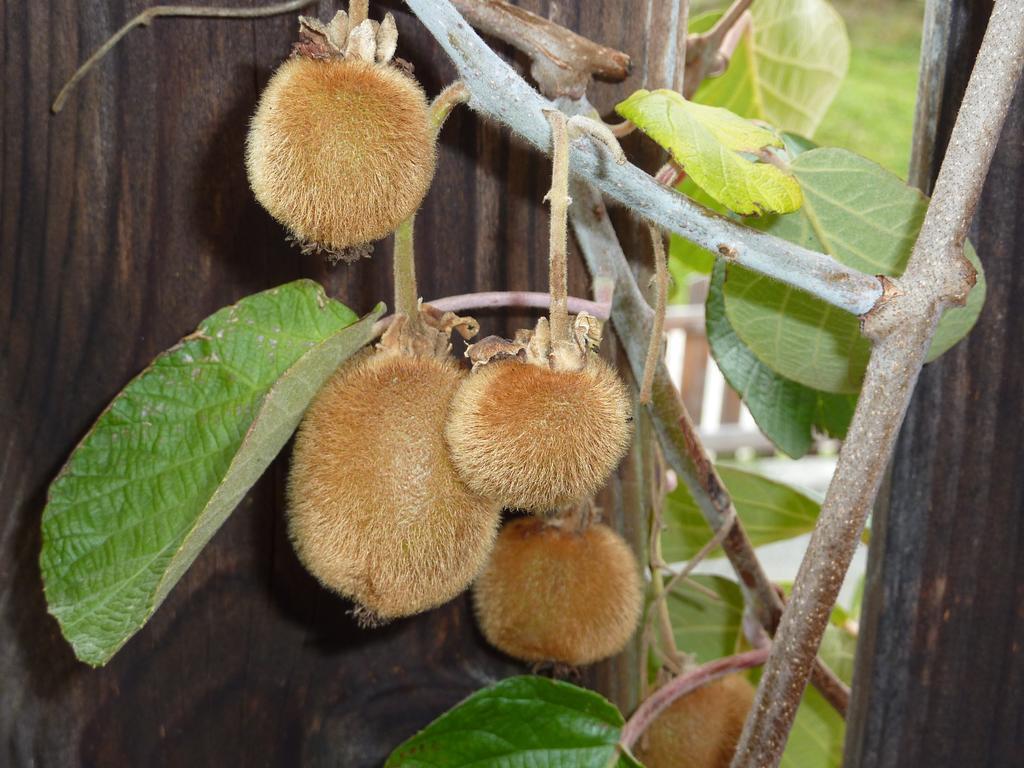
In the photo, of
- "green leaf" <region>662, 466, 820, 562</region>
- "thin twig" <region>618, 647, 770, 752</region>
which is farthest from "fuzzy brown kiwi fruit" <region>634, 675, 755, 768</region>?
"green leaf" <region>662, 466, 820, 562</region>

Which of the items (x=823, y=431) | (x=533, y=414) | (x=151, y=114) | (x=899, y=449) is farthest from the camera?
(x=823, y=431)

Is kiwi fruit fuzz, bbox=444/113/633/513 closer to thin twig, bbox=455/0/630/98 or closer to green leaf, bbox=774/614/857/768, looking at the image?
thin twig, bbox=455/0/630/98

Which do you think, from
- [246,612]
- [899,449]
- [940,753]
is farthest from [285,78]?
[940,753]

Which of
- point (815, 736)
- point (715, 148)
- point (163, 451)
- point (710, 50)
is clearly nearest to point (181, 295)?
point (163, 451)

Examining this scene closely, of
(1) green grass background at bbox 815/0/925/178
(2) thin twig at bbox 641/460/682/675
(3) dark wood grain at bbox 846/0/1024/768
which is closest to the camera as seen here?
(3) dark wood grain at bbox 846/0/1024/768

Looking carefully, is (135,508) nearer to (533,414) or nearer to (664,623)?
(533,414)

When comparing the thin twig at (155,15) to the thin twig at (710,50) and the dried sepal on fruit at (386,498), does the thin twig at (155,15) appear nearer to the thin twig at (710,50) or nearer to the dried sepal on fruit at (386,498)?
the dried sepal on fruit at (386,498)
